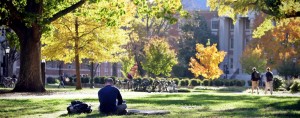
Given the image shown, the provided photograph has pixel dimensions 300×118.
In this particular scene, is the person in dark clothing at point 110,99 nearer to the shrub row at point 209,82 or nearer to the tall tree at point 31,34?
the tall tree at point 31,34

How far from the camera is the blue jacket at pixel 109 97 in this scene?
16891 mm

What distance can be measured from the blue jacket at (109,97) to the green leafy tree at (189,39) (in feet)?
214

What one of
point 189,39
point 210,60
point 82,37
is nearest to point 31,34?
point 82,37

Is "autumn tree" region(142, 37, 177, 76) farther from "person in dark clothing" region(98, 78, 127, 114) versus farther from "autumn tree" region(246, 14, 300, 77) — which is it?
"person in dark clothing" region(98, 78, 127, 114)

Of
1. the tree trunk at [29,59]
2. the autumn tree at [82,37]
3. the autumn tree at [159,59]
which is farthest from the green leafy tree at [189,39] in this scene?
the tree trunk at [29,59]

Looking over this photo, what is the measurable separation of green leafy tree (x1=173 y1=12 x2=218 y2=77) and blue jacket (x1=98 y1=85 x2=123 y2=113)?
65327 millimetres

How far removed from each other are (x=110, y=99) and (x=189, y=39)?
236 feet

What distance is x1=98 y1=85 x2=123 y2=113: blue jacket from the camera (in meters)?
16.9

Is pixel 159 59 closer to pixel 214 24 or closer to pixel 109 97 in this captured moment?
pixel 214 24

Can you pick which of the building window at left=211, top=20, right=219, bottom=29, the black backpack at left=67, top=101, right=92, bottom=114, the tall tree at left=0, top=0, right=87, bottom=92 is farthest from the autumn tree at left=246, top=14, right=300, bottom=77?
the black backpack at left=67, top=101, right=92, bottom=114

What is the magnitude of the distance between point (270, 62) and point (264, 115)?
167 ft

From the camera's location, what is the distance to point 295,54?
208 feet

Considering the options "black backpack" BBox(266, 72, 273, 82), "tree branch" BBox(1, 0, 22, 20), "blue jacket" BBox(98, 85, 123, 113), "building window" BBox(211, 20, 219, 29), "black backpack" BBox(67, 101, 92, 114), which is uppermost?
"building window" BBox(211, 20, 219, 29)

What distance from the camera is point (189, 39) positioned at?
88500mm
